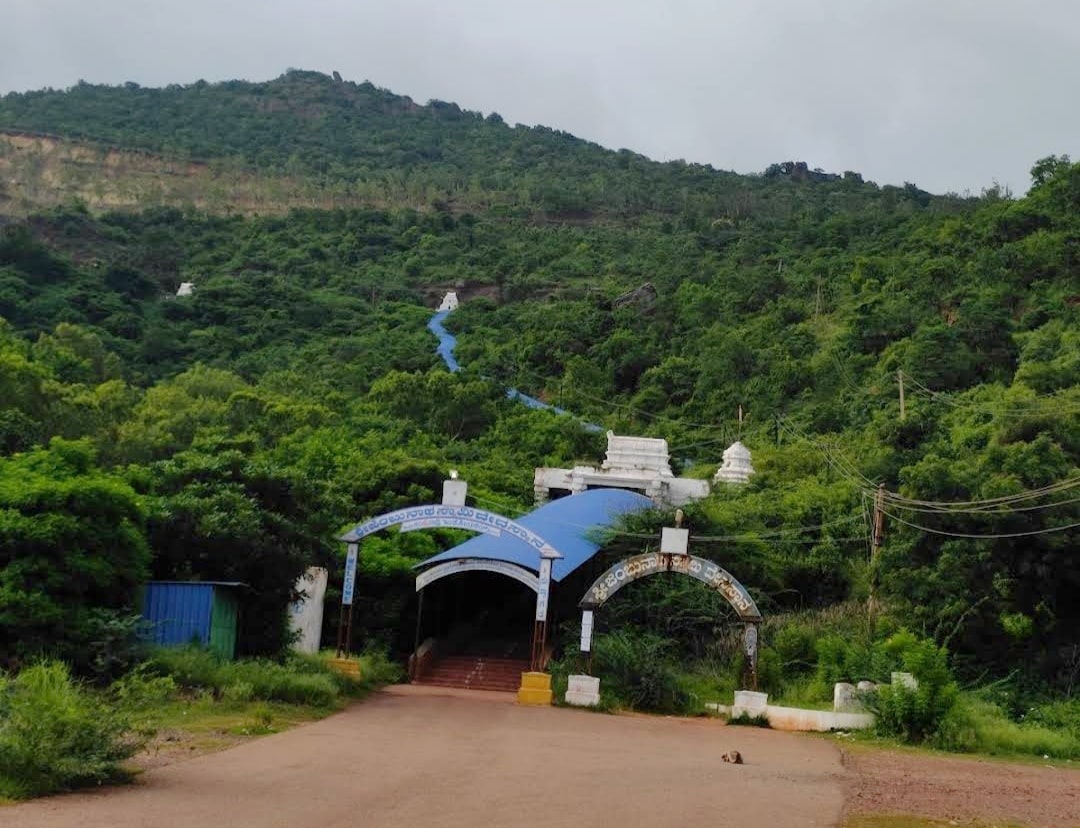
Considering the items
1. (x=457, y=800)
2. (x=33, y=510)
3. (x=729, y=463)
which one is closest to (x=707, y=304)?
(x=729, y=463)

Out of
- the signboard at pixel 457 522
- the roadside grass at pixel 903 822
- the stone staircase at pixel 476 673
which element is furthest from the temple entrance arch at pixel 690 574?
the roadside grass at pixel 903 822

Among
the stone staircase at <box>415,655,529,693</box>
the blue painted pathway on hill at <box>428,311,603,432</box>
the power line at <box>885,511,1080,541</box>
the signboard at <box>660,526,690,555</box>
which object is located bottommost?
the stone staircase at <box>415,655,529,693</box>

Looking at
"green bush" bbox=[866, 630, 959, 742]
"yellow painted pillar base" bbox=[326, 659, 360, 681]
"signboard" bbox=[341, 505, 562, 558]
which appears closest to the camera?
"green bush" bbox=[866, 630, 959, 742]

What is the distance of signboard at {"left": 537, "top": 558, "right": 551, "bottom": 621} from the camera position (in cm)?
2159

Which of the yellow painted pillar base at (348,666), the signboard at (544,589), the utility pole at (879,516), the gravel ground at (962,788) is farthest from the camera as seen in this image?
the utility pole at (879,516)

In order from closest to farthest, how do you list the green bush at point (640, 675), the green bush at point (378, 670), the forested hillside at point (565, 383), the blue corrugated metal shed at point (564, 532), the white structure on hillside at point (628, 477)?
the green bush at point (640, 675)
the forested hillside at point (565, 383)
the green bush at point (378, 670)
the blue corrugated metal shed at point (564, 532)
the white structure on hillside at point (628, 477)

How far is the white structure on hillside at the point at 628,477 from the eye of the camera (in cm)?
3469

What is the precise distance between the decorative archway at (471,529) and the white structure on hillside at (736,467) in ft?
45.4

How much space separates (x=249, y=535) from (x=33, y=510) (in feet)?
12.9

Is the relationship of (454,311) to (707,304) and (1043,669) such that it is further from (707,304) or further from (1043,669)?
(1043,669)

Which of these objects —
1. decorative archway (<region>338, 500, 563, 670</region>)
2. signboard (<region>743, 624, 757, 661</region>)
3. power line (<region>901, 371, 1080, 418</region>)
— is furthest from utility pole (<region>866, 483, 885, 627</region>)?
decorative archway (<region>338, 500, 563, 670</region>)

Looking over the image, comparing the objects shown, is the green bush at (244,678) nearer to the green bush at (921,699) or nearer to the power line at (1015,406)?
the green bush at (921,699)

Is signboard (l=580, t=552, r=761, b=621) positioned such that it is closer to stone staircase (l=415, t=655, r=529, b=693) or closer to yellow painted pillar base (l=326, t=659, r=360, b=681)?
stone staircase (l=415, t=655, r=529, b=693)

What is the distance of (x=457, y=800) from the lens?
33.3ft
